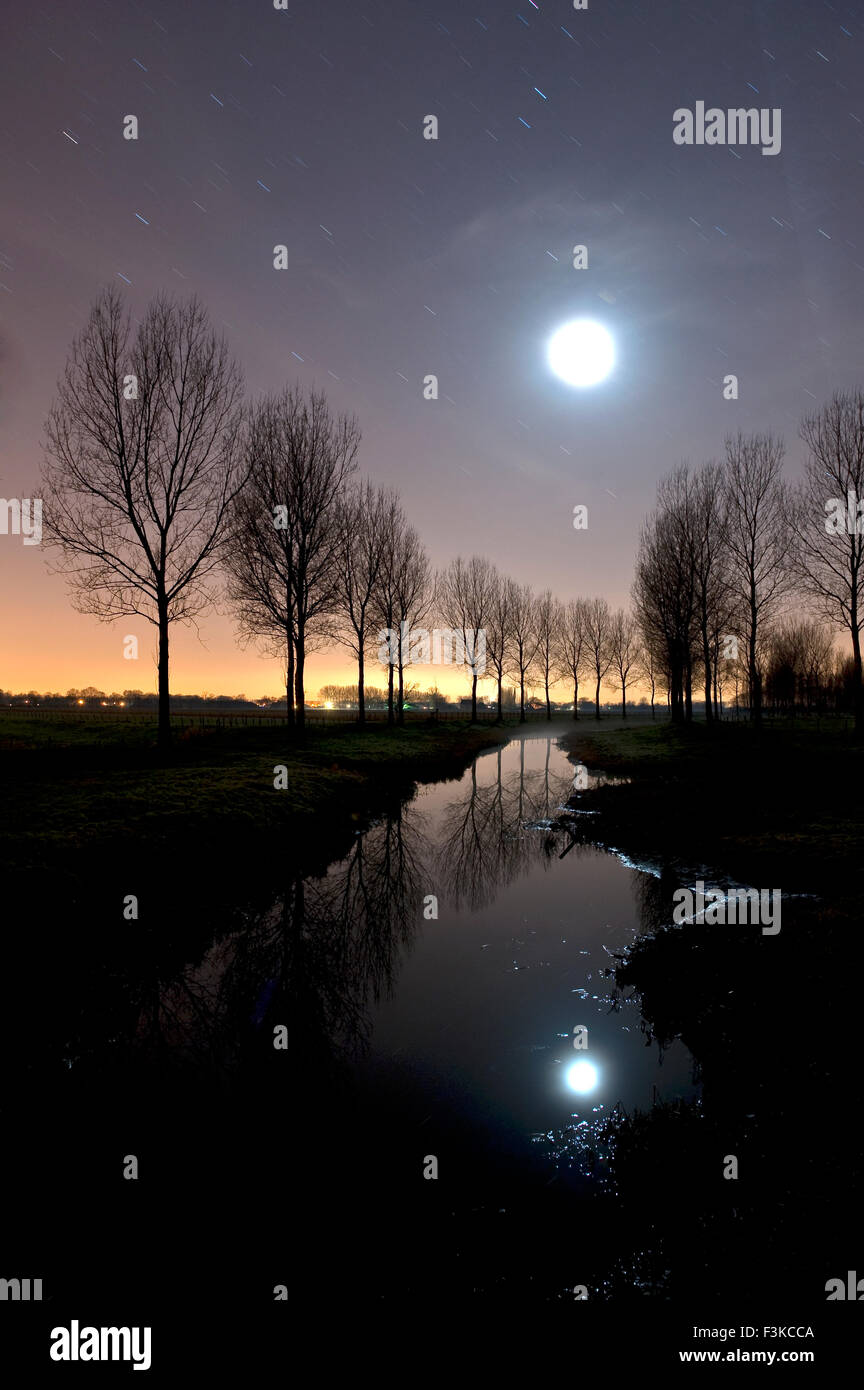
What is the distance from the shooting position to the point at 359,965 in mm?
8000

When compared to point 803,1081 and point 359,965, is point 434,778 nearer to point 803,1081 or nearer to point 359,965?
point 359,965

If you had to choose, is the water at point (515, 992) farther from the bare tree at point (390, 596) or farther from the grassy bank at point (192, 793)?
the bare tree at point (390, 596)

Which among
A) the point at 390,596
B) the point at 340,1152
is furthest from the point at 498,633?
the point at 340,1152

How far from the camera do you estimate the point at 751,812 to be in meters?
15.1

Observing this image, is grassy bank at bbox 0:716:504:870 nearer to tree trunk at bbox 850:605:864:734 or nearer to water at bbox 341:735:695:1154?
water at bbox 341:735:695:1154

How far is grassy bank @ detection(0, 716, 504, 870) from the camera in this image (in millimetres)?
10844

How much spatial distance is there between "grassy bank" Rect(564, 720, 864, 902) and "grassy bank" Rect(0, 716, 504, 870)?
335 inches

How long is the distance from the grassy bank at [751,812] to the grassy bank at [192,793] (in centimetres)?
852

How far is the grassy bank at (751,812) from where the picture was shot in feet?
33.9

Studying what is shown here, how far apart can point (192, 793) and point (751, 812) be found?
1497cm

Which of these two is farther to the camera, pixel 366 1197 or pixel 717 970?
pixel 717 970

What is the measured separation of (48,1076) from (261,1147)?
2505 mm

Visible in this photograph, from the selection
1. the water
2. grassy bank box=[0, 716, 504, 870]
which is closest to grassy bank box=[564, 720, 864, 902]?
the water
